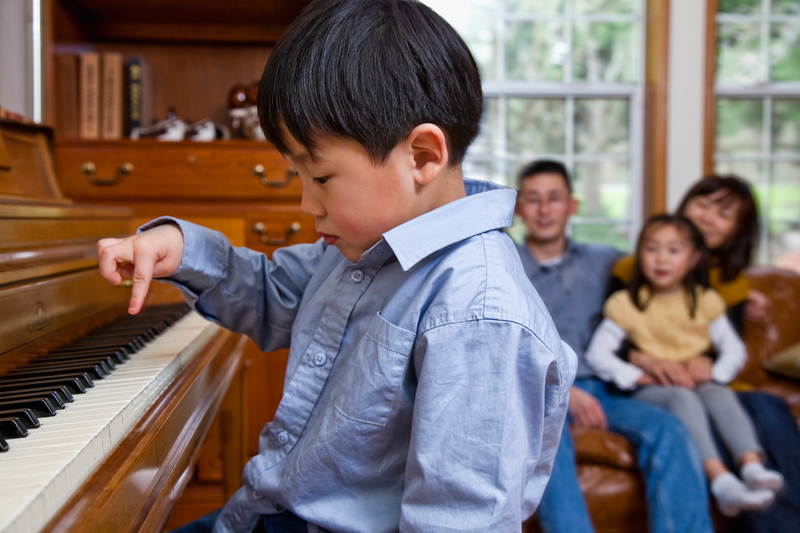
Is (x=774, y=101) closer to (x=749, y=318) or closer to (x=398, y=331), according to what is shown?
(x=749, y=318)

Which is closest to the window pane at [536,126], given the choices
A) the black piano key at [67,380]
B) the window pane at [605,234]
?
the window pane at [605,234]

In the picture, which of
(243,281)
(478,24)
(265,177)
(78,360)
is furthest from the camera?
(478,24)

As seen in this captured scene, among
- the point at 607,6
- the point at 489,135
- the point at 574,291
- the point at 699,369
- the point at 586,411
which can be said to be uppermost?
the point at 607,6

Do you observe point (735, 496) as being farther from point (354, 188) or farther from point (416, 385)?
point (354, 188)

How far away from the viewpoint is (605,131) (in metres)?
3.03

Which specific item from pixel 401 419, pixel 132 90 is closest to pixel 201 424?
pixel 401 419

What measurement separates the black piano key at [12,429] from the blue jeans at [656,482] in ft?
4.49

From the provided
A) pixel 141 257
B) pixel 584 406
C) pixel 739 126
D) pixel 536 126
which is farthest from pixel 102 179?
pixel 739 126

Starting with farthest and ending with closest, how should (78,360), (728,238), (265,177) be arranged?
1. (728,238)
2. (265,177)
3. (78,360)

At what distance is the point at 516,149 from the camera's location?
3012 mm

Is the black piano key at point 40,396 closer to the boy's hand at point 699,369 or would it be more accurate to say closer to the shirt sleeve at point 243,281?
the shirt sleeve at point 243,281

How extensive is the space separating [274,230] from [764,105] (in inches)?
98.1

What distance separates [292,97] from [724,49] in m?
2.95

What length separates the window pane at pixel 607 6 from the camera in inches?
117
